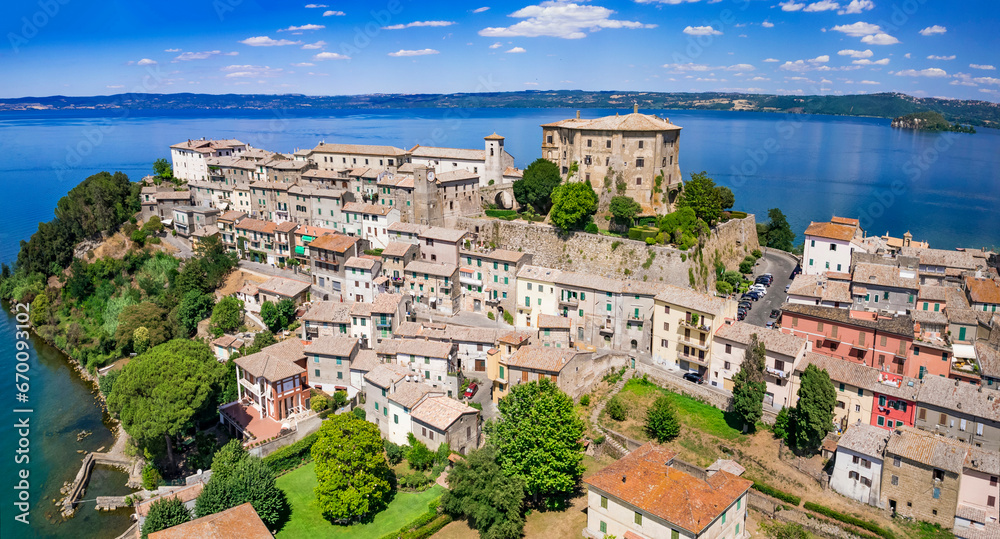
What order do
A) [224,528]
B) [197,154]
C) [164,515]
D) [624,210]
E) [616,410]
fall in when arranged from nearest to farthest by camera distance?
[224,528], [164,515], [616,410], [624,210], [197,154]

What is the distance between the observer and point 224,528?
84.1 ft

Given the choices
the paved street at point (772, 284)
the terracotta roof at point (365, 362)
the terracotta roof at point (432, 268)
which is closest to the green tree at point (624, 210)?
the paved street at point (772, 284)

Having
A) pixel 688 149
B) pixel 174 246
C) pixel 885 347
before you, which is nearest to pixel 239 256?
pixel 174 246

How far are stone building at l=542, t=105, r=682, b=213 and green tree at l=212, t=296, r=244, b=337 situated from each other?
2916 centimetres

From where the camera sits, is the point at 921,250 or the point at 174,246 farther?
the point at 174,246

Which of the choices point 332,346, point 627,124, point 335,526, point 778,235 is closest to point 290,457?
point 335,526

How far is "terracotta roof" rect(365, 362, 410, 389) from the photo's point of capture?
3478cm

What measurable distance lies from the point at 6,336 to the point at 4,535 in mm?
32032

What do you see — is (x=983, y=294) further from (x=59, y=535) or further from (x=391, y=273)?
(x=59, y=535)

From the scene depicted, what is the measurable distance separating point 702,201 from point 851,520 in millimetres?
26274

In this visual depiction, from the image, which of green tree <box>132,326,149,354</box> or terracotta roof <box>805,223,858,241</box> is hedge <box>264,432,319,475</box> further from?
terracotta roof <box>805,223,858,241</box>

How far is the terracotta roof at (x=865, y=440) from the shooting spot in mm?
27953

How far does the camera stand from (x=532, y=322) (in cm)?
4400

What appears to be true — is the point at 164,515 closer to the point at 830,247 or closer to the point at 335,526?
the point at 335,526
